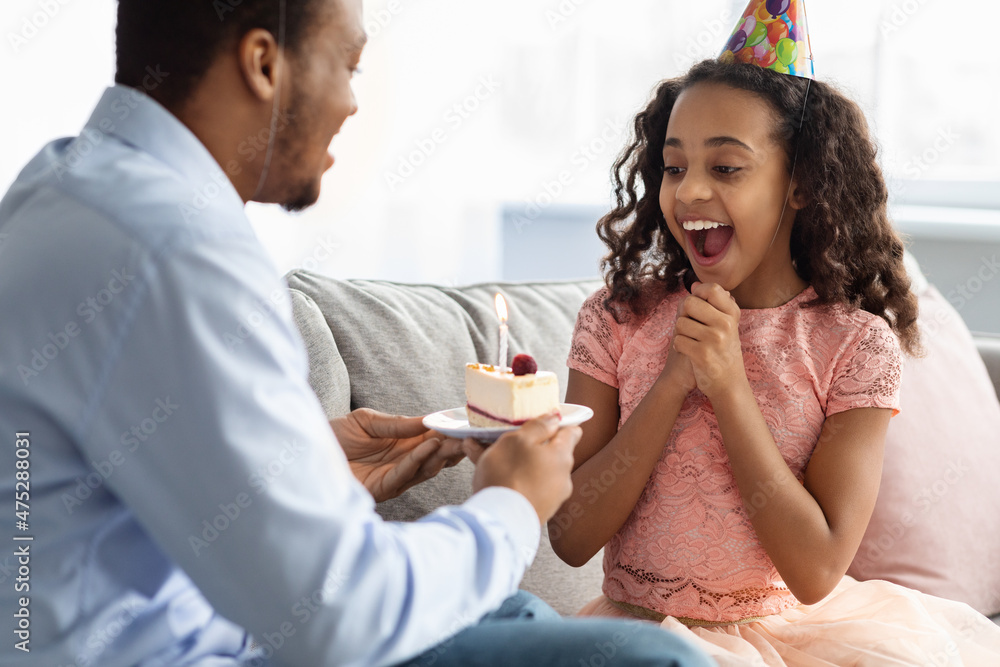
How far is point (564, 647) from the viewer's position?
834 millimetres

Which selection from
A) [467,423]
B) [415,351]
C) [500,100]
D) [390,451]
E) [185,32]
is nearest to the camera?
[185,32]

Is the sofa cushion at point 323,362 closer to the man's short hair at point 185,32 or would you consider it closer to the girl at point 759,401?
the girl at point 759,401

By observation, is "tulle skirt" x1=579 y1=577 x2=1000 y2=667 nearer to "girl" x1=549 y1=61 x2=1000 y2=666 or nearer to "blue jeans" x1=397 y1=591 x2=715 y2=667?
"girl" x1=549 y1=61 x2=1000 y2=666

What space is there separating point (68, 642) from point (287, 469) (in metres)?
0.28

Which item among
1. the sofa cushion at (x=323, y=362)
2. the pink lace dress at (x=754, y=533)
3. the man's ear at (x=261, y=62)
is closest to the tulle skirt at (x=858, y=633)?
the pink lace dress at (x=754, y=533)

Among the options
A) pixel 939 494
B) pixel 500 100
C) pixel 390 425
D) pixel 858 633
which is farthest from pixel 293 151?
pixel 500 100

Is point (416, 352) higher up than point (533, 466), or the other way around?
point (533, 466)

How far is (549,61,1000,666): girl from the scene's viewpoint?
4.26 feet

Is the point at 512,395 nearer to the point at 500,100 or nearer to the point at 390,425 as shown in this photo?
the point at 390,425

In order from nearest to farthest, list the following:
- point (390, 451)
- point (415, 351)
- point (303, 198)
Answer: point (303, 198)
point (390, 451)
point (415, 351)

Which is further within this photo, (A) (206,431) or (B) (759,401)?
(B) (759,401)

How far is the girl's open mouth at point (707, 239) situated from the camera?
1.39m

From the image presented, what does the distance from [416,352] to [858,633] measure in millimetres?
820

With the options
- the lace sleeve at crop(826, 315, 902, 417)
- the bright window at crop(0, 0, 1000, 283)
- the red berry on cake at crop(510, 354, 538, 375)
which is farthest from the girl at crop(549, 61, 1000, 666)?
the bright window at crop(0, 0, 1000, 283)
